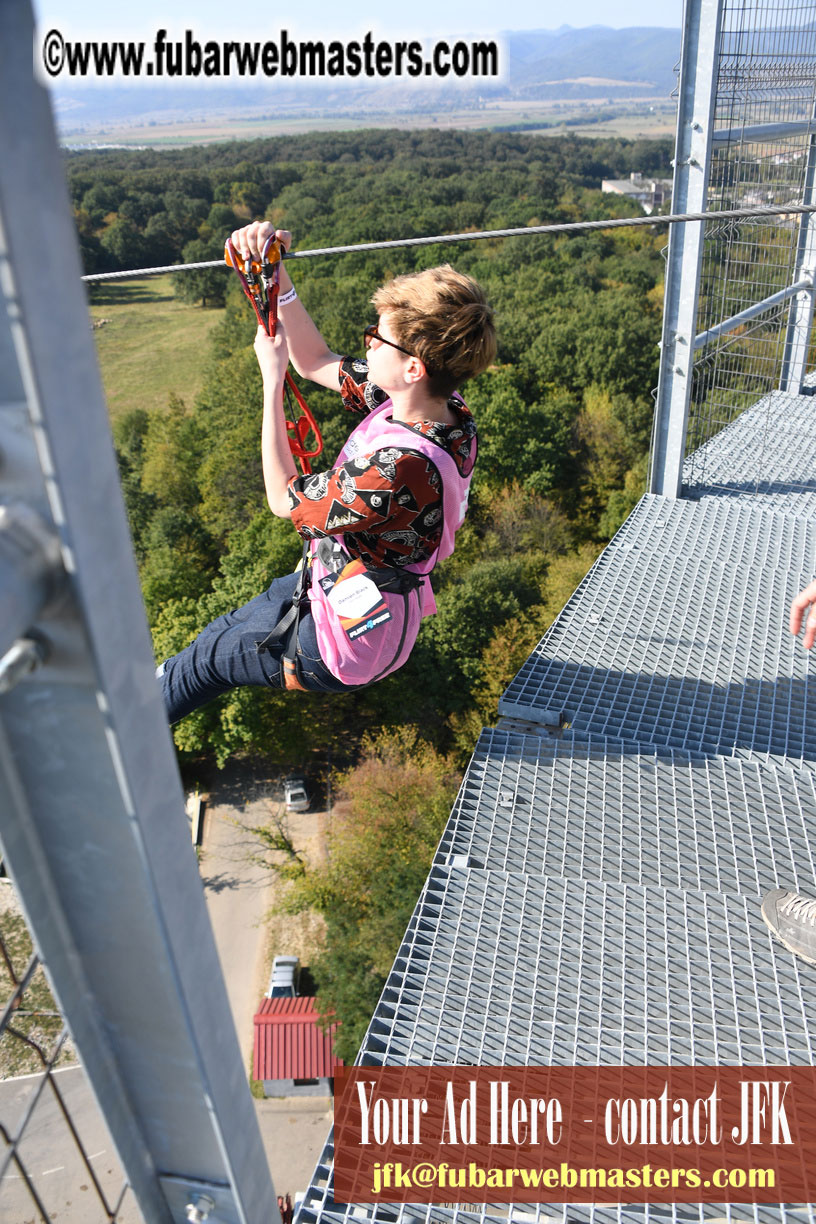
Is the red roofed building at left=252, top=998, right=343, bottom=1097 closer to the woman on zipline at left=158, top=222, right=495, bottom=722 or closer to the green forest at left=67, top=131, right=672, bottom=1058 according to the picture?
the green forest at left=67, top=131, right=672, bottom=1058

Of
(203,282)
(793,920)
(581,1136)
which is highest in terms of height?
(793,920)

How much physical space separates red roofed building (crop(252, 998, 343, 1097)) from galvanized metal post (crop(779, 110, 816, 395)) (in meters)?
11.5

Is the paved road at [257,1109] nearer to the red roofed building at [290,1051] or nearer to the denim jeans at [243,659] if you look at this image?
the red roofed building at [290,1051]

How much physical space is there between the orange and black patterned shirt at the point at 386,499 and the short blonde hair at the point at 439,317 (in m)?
0.22

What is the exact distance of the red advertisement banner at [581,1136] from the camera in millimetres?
3148

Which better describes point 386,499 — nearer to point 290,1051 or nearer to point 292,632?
point 292,632

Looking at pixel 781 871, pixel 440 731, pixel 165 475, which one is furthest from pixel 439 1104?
pixel 165 475

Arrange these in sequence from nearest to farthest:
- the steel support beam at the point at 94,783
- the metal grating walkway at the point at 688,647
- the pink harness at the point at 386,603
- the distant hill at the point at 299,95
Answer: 1. the steel support beam at the point at 94,783
2. the pink harness at the point at 386,603
3. the metal grating walkway at the point at 688,647
4. the distant hill at the point at 299,95

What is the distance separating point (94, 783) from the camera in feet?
3.32

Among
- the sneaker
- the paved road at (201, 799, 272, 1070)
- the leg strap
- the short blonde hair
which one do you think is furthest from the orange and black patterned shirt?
the paved road at (201, 799, 272, 1070)

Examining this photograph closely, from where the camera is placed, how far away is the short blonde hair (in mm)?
2717

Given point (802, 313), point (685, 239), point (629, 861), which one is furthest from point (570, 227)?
point (802, 313)

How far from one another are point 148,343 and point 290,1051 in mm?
41066

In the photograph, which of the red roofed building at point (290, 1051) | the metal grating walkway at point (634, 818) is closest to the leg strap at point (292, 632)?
the metal grating walkway at point (634, 818)
